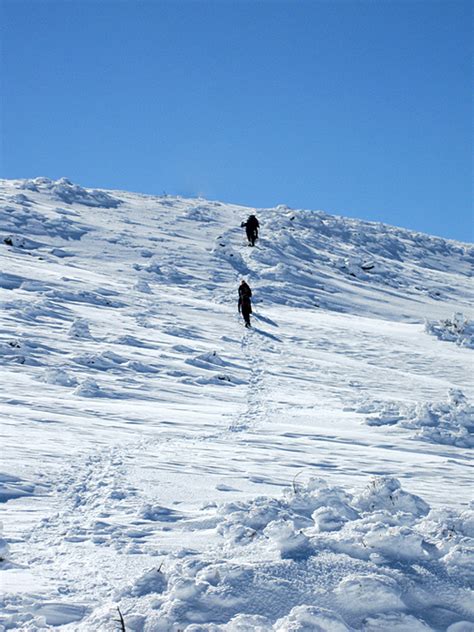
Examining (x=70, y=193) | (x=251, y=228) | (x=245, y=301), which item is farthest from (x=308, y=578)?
(x=70, y=193)

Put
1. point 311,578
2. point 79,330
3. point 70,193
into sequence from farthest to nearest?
1. point 70,193
2. point 79,330
3. point 311,578

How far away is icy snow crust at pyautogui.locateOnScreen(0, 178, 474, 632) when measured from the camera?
4.51 meters

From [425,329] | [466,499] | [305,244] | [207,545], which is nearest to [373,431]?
[466,499]

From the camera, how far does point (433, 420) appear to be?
11219mm

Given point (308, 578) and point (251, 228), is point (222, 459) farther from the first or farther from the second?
point (251, 228)

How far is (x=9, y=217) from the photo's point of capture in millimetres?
30844

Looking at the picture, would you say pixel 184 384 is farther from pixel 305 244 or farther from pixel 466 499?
pixel 305 244

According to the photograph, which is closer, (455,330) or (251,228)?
(455,330)

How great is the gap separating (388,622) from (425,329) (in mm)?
20047

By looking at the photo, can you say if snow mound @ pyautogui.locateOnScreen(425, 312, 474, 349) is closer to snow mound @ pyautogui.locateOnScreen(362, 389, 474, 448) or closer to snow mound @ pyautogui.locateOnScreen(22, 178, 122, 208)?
snow mound @ pyautogui.locateOnScreen(362, 389, 474, 448)

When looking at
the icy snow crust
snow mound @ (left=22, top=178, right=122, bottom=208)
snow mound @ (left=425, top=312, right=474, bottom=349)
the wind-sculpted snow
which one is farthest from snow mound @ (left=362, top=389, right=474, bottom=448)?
snow mound @ (left=22, top=178, right=122, bottom=208)

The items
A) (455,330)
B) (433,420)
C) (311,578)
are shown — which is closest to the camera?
(311,578)

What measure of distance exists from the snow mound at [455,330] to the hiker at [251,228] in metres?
11.4

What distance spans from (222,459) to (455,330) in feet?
56.8
